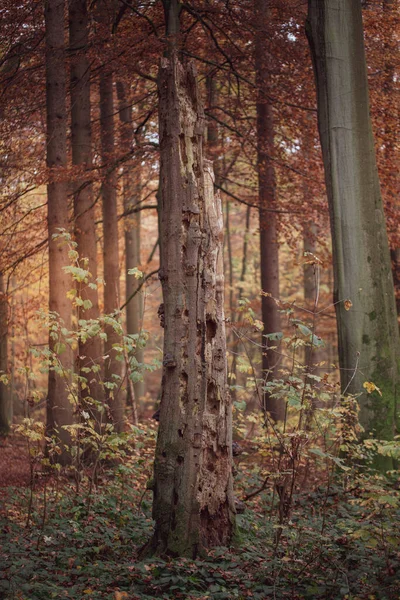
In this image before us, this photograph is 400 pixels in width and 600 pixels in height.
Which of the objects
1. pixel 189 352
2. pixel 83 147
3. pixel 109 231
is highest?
pixel 83 147

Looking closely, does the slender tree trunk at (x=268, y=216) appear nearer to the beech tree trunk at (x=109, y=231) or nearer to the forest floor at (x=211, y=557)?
the beech tree trunk at (x=109, y=231)

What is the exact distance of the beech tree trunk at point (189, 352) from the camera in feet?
16.0

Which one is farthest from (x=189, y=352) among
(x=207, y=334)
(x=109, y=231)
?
(x=109, y=231)

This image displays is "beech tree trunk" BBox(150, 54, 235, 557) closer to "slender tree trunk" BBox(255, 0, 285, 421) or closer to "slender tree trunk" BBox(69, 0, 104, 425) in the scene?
"slender tree trunk" BBox(69, 0, 104, 425)

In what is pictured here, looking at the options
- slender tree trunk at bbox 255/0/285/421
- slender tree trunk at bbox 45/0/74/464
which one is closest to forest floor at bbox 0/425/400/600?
slender tree trunk at bbox 45/0/74/464

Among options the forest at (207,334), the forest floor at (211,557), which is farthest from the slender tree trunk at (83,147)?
the forest floor at (211,557)

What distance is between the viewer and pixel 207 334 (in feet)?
16.9

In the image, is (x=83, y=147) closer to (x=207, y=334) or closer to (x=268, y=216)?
(x=268, y=216)

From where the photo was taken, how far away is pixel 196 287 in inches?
201

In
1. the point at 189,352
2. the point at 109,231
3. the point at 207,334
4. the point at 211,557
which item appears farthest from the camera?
the point at 109,231

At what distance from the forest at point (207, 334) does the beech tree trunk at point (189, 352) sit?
0.02 m

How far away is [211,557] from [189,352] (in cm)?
165

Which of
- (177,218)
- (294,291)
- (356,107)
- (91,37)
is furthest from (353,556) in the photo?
Result: (294,291)

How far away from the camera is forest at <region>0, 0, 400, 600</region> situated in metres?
4.76
